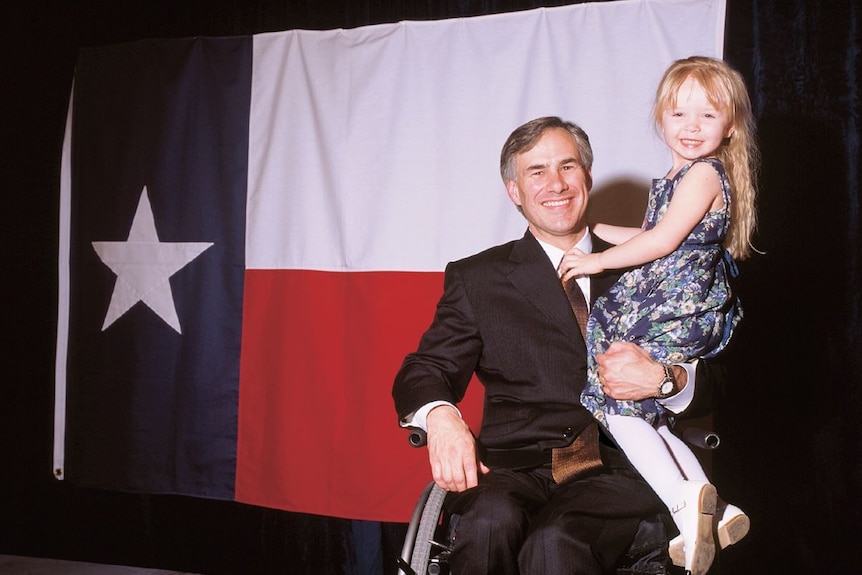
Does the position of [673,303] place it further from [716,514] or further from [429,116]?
[429,116]

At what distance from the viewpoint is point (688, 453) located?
5.87 ft

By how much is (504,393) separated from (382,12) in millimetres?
1648

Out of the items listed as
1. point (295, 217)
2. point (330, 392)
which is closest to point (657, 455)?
point (330, 392)

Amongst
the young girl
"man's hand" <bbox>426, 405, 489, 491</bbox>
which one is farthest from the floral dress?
"man's hand" <bbox>426, 405, 489, 491</bbox>

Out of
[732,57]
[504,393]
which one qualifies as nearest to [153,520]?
[504,393]

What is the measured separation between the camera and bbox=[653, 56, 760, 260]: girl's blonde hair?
171cm

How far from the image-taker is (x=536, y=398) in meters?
1.97

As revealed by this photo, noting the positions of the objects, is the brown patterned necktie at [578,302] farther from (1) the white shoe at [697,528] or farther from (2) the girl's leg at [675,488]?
(1) the white shoe at [697,528]

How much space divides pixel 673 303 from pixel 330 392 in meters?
1.46

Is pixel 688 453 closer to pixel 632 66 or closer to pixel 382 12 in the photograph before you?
pixel 632 66

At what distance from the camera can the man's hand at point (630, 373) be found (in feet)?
5.65

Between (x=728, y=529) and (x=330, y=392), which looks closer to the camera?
(x=728, y=529)

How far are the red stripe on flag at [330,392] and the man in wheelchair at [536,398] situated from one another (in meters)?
0.69

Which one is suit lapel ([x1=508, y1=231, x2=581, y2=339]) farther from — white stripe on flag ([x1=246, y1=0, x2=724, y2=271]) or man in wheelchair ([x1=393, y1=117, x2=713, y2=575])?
white stripe on flag ([x1=246, y1=0, x2=724, y2=271])
